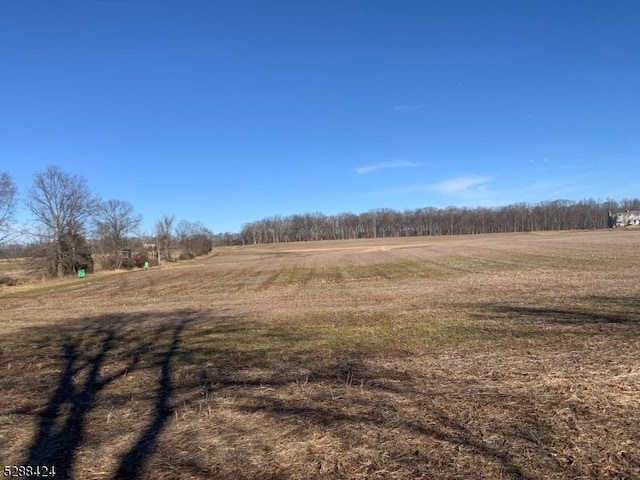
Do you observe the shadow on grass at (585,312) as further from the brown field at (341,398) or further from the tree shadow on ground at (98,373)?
the tree shadow on ground at (98,373)

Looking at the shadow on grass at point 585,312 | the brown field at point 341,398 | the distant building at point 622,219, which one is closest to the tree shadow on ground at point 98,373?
the brown field at point 341,398

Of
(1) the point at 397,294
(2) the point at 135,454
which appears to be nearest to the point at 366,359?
(2) the point at 135,454

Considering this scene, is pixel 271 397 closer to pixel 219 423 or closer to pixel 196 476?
pixel 219 423

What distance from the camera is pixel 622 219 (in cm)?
17212

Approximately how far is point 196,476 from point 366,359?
458 centimetres

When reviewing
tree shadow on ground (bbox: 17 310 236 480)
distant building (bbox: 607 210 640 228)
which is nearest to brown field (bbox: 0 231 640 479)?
tree shadow on ground (bbox: 17 310 236 480)

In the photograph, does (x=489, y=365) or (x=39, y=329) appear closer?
(x=489, y=365)

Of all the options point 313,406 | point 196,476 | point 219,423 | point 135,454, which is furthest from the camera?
point 313,406

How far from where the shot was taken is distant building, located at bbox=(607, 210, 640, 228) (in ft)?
560

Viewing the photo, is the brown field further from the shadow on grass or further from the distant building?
the distant building

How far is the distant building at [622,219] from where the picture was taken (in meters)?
171

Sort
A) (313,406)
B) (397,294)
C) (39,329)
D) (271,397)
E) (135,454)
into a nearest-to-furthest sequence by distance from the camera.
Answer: (135,454)
(313,406)
(271,397)
(39,329)
(397,294)

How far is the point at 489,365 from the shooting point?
280 inches

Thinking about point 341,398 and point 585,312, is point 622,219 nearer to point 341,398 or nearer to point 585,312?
point 585,312
